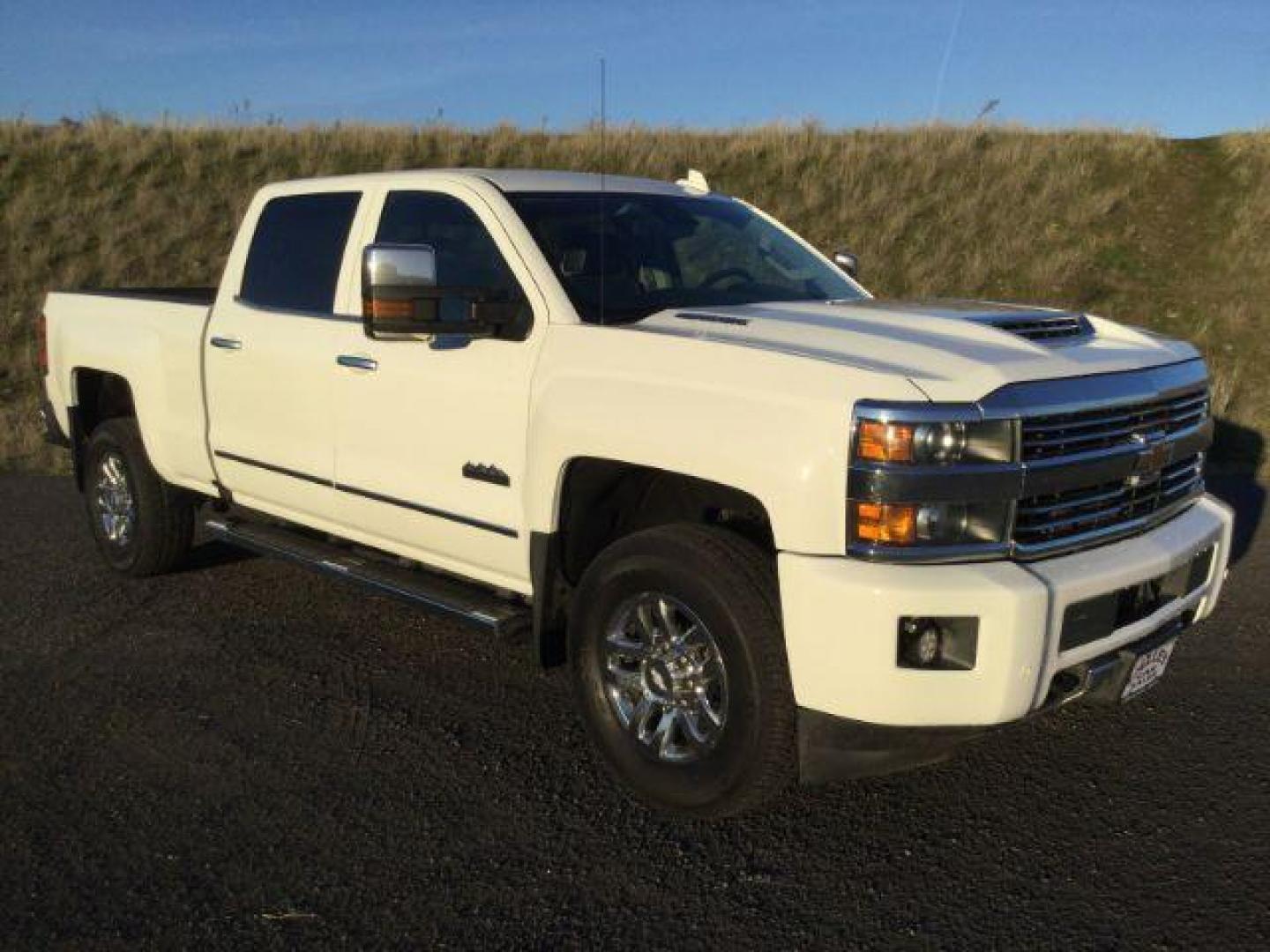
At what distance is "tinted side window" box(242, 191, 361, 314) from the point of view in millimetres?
5145

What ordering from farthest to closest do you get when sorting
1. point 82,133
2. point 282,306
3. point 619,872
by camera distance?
point 82,133
point 282,306
point 619,872

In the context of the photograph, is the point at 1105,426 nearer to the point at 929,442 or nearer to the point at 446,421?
the point at 929,442

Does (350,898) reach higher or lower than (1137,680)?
lower

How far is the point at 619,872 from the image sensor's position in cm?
345

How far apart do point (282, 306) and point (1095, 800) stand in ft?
12.5

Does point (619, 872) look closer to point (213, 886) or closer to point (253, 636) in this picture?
point (213, 886)

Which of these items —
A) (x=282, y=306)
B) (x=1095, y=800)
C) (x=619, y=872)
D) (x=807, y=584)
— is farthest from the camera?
(x=282, y=306)

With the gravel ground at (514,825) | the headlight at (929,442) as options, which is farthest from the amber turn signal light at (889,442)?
the gravel ground at (514,825)

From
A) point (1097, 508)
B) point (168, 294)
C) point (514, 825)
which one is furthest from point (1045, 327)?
point (168, 294)

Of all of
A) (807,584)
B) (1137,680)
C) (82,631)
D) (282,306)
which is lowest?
(82,631)

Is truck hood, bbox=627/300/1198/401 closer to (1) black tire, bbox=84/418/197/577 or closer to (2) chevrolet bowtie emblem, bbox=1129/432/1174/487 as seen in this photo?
(2) chevrolet bowtie emblem, bbox=1129/432/1174/487

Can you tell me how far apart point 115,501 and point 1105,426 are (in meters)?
5.18

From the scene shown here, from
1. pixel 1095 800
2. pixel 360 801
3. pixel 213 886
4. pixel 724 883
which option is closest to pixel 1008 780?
pixel 1095 800

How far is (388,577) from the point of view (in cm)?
481
